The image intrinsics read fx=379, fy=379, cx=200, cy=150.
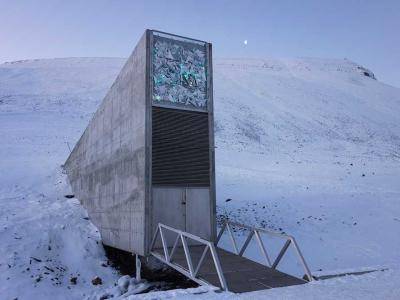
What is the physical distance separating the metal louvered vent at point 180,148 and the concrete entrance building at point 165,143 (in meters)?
0.03

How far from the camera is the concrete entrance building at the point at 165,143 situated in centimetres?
1154

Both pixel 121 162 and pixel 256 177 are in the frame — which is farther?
pixel 256 177

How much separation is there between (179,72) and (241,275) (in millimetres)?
6637

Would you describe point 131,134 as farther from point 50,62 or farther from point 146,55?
point 50,62

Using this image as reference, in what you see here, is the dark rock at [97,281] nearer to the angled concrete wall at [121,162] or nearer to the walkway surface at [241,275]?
the angled concrete wall at [121,162]

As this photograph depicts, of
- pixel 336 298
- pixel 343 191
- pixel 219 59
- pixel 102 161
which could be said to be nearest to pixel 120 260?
pixel 102 161

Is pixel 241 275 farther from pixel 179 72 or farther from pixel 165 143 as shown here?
pixel 179 72

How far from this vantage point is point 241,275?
871 cm

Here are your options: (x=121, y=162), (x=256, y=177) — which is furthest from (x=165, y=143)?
(x=256, y=177)

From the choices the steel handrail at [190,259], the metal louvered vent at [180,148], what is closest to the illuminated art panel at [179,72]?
the metal louvered vent at [180,148]

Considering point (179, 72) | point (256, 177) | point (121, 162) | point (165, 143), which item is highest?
point (179, 72)

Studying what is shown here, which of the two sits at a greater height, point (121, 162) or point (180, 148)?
point (180, 148)

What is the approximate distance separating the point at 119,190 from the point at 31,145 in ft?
70.9

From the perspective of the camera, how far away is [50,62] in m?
72.8
